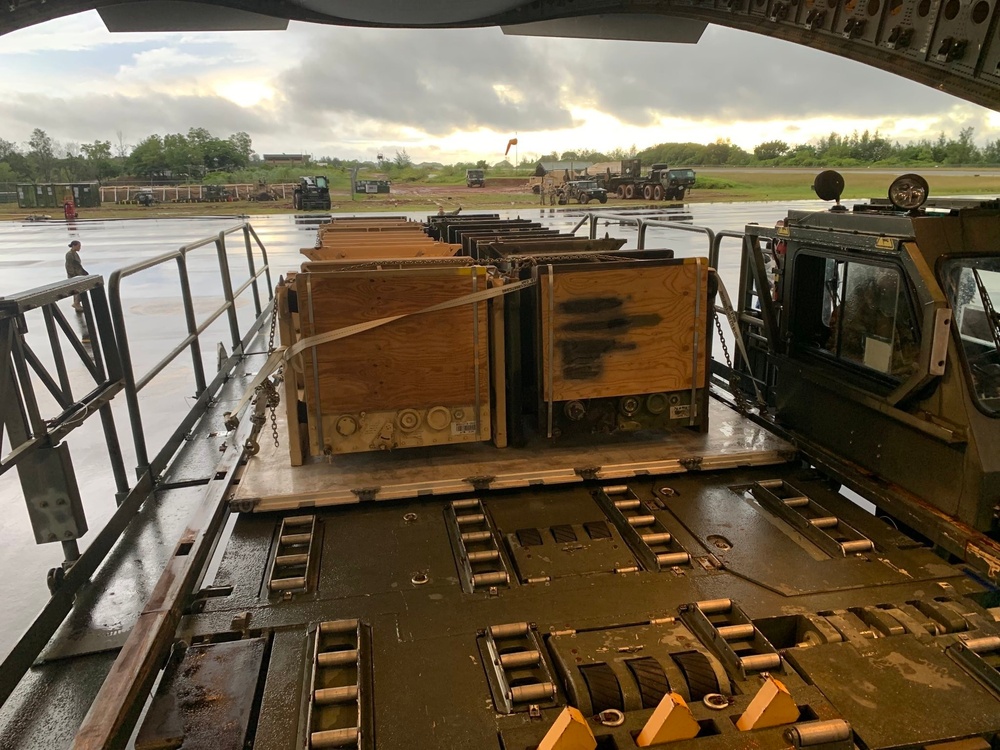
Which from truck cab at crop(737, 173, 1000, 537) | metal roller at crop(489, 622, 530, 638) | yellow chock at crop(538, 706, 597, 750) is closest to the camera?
yellow chock at crop(538, 706, 597, 750)

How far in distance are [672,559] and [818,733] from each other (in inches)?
42.9

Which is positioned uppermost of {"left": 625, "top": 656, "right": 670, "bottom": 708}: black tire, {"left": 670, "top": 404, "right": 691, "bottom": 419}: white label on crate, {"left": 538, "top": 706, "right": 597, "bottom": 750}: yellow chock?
{"left": 670, "top": 404, "right": 691, "bottom": 419}: white label on crate

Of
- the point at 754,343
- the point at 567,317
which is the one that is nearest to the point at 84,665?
the point at 567,317

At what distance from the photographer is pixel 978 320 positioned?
164 inches

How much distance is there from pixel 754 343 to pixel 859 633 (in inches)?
117

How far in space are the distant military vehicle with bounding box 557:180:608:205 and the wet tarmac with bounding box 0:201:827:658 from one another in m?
6.05

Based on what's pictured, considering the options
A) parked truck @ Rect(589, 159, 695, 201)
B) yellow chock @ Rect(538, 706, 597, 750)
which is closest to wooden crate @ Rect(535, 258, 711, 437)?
yellow chock @ Rect(538, 706, 597, 750)

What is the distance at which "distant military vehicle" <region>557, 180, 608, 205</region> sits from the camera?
31.3 m

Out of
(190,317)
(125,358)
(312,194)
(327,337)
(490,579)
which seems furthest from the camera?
(312,194)

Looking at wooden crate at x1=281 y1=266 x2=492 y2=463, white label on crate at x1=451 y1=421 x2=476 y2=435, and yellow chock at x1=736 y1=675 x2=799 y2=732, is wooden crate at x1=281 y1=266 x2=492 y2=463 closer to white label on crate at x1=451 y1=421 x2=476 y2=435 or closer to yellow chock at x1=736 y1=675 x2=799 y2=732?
white label on crate at x1=451 y1=421 x2=476 y2=435

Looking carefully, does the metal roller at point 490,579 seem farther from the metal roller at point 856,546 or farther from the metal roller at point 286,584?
the metal roller at point 856,546

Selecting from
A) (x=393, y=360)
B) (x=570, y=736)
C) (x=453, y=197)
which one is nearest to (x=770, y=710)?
(x=570, y=736)

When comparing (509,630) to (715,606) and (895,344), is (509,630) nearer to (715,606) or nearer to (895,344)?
(715,606)

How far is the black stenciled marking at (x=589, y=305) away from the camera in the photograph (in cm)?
389
